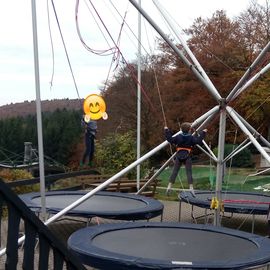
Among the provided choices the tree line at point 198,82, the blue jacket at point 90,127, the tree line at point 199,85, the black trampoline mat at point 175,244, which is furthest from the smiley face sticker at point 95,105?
the tree line at point 198,82

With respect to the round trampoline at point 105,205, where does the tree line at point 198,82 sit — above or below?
above

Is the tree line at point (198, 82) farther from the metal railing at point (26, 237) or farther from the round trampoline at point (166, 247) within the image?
the metal railing at point (26, 237)

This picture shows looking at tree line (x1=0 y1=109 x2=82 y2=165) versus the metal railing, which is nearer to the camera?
the metal railing

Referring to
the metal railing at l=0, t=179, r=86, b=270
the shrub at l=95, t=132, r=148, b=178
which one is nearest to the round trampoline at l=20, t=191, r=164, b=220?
the metal railing at l=0, t=179, r=86, b=270

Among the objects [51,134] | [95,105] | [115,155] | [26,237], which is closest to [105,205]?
[95,105]

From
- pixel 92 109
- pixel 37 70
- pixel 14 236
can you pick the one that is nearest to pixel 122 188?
pixel 92 109

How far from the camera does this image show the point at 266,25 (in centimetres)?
1928

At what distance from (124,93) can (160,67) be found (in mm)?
2023

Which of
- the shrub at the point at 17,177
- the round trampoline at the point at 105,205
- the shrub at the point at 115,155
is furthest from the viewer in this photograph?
the shrub at the point at 115,155

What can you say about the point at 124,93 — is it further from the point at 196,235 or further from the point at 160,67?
the point at 196,235

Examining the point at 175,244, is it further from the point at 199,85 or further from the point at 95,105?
the point at 199,85

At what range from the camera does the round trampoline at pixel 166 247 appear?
12.0ft

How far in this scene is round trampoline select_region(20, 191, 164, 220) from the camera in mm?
5648

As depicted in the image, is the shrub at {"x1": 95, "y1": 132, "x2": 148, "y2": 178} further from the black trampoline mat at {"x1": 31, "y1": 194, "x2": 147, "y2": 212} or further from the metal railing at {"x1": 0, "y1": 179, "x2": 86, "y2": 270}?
the metal railing at {"x1": 0, "y1": 179, "x2": 86, "y2": 270}
